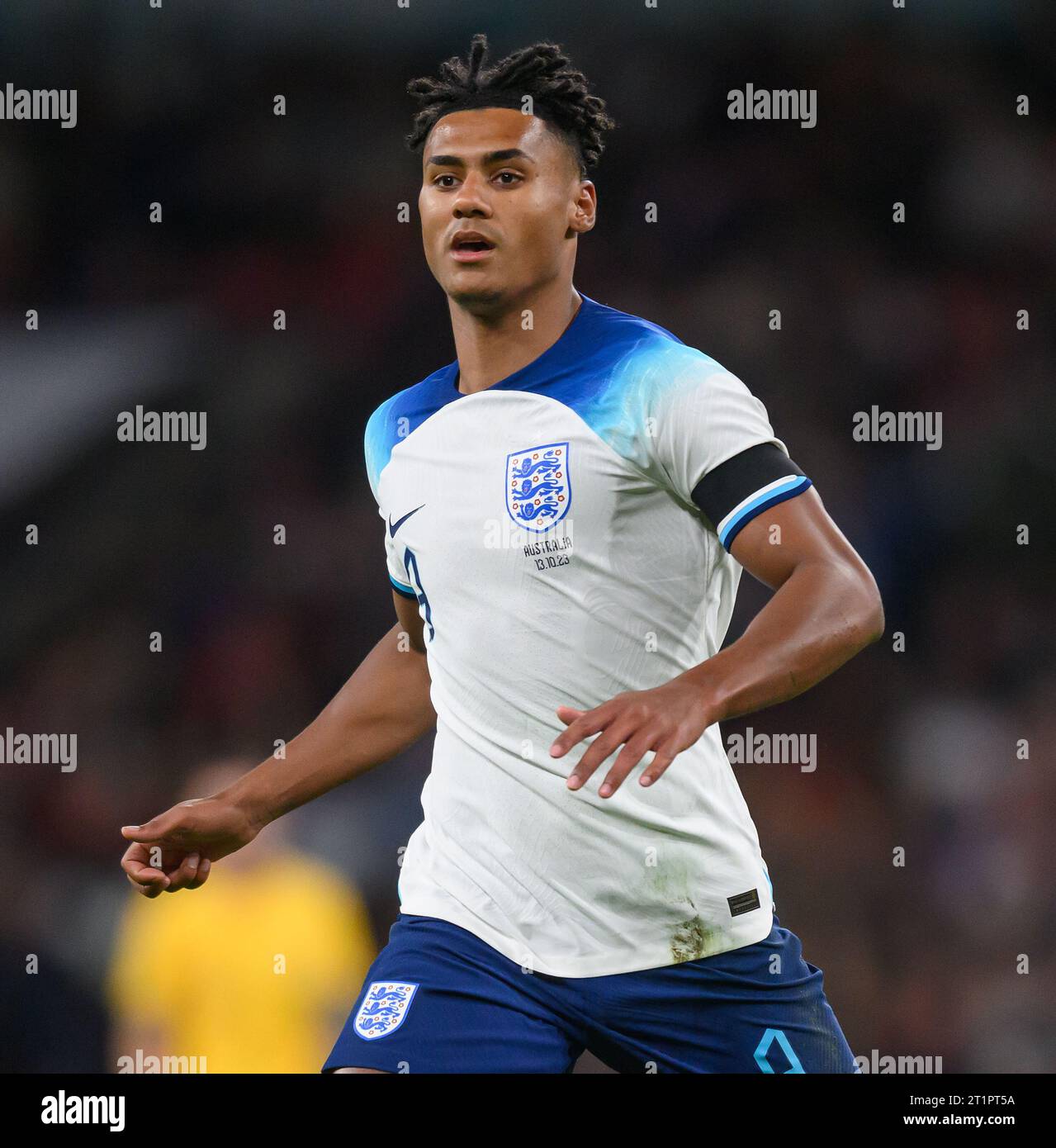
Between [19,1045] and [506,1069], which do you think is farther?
[19,1045]

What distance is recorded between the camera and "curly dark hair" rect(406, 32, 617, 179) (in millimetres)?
3586

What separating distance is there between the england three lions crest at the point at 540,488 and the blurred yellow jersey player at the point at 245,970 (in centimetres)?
231

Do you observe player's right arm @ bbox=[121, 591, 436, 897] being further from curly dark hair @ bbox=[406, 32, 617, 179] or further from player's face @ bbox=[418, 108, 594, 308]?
curly dark hair @ bbox=[406, 32, 617, 179]

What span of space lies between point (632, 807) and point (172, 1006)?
8.03 ft

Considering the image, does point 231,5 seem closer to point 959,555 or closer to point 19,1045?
point 959,555

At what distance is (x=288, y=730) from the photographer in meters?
6.79

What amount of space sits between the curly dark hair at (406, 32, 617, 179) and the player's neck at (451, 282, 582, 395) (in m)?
0.37

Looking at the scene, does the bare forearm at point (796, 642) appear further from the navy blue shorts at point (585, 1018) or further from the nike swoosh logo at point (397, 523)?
the nike swoosh logo at point (397, 523)

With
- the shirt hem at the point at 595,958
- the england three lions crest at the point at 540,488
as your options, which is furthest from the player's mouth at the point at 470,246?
the shirt hem at the point at 595,958

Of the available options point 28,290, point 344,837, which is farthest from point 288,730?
point 28,290

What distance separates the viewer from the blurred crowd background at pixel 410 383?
21.5ft

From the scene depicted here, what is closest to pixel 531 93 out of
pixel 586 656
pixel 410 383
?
pixel 586 656

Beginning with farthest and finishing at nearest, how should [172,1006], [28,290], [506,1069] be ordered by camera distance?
[28,290] < [172,1006] < [506,1069]

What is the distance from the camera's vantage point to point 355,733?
12.5ft
